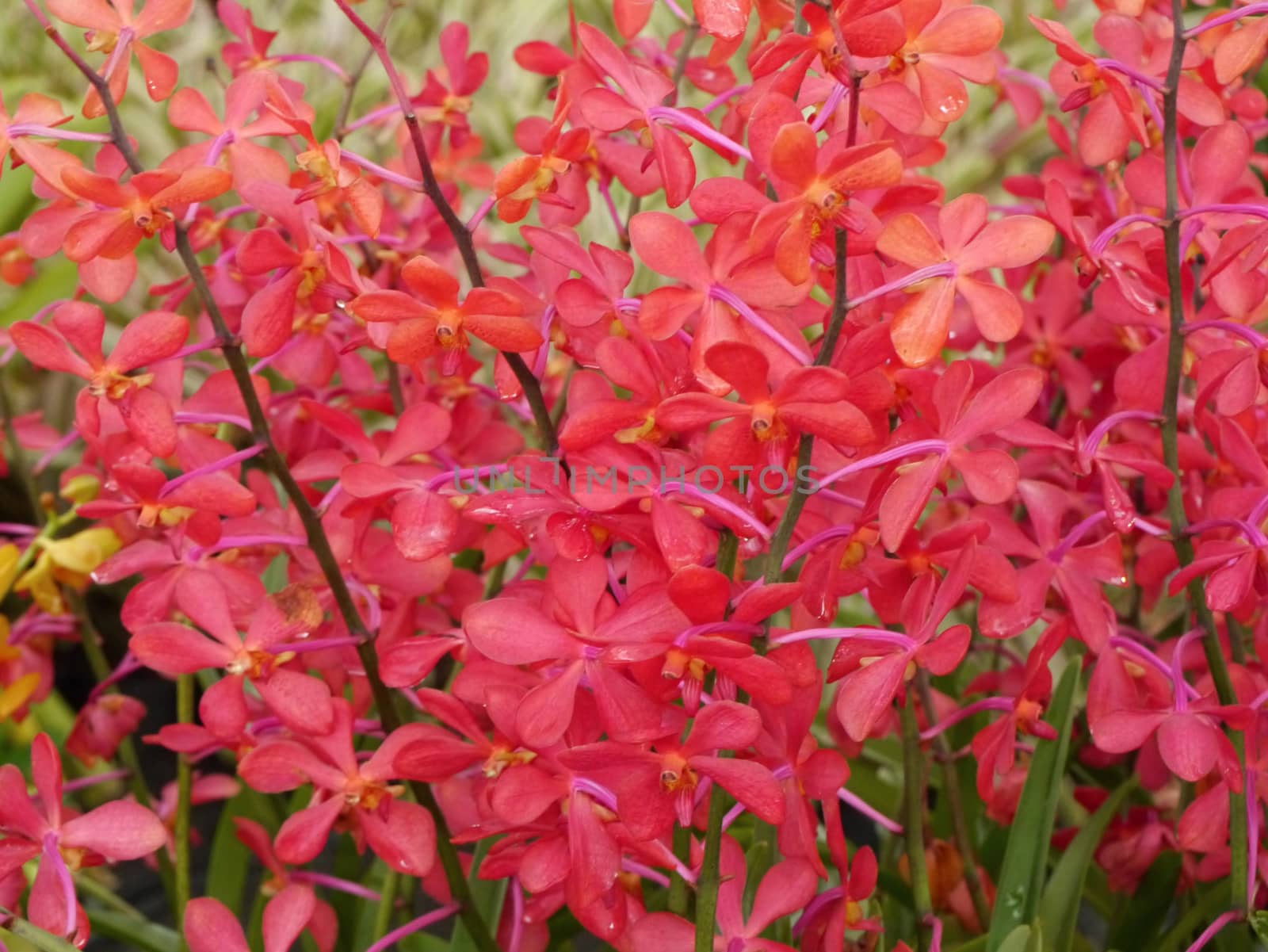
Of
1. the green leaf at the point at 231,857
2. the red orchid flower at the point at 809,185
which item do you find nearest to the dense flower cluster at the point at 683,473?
the red orchid flower at the point at 809,185

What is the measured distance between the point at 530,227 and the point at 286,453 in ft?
0.87

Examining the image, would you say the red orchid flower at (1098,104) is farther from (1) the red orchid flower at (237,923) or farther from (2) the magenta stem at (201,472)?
(1) the red orchid flower at (237,923)

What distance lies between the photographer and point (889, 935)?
68 centimetres

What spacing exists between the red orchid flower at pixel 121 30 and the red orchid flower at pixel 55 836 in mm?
270

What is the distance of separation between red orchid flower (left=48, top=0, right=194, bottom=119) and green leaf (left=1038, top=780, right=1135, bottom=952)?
556 millimetres

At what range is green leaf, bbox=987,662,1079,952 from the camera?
56 cm

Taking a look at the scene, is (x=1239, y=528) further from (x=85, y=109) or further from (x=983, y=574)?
(x=85, y=109)

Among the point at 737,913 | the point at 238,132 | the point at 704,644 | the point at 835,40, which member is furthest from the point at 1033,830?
the point at 238,132

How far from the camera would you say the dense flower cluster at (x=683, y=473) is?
0.41 metres

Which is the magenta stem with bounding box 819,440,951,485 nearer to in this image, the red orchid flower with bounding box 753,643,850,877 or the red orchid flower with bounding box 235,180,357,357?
the red orchid flower with bounding box 753,643,850,877

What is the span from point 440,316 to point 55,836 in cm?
28

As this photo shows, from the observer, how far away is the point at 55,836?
514mm

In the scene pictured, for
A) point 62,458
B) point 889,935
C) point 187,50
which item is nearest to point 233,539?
point 889,935

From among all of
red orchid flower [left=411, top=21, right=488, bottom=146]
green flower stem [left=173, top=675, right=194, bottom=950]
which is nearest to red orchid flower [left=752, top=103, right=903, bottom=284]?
red orchid flower [left=411, top=21, right=488, bottom=146]
